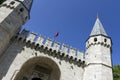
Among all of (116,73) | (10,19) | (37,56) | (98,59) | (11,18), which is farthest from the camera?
(116,73)

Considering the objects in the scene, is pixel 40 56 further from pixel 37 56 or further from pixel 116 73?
pixel 116 73

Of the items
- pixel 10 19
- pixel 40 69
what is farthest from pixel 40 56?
pixel 10 19

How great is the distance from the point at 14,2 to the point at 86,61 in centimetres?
799

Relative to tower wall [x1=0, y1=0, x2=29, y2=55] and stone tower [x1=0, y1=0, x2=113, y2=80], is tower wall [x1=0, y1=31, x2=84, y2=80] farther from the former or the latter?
tower wall [x1=0, y1=0, x2=29, y2=55]

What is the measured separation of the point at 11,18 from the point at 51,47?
3896mm

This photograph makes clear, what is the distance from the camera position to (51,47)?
12.8 metres

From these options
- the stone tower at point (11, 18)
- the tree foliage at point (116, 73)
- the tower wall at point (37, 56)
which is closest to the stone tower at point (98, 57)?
the tower wall at point (37, 56)

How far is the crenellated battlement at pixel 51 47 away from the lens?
12445 millimetres

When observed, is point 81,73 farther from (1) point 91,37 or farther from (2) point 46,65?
(1) point 91,37

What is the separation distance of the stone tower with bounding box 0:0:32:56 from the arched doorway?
7.71 ft

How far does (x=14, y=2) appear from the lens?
13648mm

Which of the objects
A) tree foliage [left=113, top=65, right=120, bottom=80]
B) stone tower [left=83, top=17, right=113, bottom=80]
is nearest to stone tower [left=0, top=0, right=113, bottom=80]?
stone tower [left=83, top=17, right=113, bottom=80]

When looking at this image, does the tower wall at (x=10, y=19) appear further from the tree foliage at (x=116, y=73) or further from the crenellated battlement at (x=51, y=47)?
the tree foliage at (x=116, y=73)

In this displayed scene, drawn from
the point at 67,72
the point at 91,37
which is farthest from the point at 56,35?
the point at 67,72
